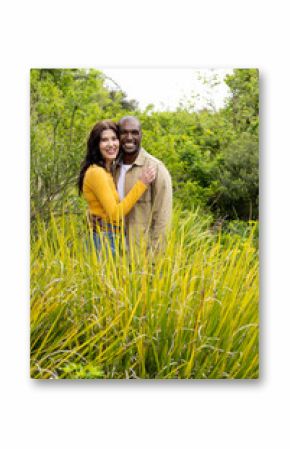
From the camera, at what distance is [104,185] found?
12.4 feet

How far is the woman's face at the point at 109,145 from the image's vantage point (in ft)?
12.4

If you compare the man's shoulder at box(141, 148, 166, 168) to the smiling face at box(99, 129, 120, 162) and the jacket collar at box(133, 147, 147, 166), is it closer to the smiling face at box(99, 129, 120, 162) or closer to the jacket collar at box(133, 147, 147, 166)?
the jacket collar at box(133, 147, 147, 166)

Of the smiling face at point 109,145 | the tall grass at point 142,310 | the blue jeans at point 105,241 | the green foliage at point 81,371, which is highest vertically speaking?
the smiling face at point 109,145

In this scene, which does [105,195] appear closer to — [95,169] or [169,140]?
[95,169]

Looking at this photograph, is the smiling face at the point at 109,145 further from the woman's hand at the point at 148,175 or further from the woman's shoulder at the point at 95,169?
the woman's hand at the point at 148,175

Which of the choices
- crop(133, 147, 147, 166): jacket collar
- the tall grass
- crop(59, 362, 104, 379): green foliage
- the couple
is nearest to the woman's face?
the couple

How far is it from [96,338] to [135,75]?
1397 mm

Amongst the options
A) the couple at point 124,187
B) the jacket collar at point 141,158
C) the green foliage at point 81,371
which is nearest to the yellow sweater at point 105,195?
the couple at point 124,187

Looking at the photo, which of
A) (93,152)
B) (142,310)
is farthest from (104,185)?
(142,310)

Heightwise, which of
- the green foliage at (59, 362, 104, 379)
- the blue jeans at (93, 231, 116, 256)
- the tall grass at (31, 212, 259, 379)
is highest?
the blue jeans at (93, 231, 116, 256)

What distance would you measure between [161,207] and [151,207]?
0.05m

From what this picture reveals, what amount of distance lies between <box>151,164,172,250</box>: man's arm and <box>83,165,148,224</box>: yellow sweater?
0.08m

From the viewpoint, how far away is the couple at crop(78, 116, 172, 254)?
12.3ft

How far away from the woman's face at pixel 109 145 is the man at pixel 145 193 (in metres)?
0.04
